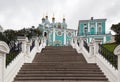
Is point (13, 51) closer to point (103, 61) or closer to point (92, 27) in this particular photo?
point (103, 61)

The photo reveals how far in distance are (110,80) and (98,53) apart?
3.40 meters

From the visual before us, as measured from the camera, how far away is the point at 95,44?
1305 centimetres

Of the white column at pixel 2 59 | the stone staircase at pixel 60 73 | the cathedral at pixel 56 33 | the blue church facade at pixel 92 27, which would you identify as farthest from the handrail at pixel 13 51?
the cathedral at pixel 56 33

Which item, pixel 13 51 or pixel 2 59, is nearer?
pixel 2 59

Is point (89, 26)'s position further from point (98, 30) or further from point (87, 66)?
point (87, 66)

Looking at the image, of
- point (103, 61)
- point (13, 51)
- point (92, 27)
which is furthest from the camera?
point (92, 27)

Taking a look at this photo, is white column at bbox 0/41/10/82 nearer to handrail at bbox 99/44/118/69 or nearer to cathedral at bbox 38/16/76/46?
handrail at bbox 99/44/118/69

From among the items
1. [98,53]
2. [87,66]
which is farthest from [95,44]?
[87,66]

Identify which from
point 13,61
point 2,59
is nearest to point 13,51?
point 13,61

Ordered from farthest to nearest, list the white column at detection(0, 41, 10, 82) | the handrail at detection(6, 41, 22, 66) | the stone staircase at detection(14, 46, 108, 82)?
the handrail at detection(6, 41, 22, 66)
the stone staircase at detection(14, 46, 108, 82)
the white column at detection(0, 41, 10, 82)

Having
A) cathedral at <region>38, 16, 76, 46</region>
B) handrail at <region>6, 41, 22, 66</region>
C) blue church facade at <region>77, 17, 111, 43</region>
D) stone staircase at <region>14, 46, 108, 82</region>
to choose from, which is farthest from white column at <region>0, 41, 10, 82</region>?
cathedral at <region>38, 16, 76, 46</region>

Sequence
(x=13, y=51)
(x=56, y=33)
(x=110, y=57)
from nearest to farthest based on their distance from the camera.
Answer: (x=110, y=57) < (x=13, y=51) < (x=56, y=33)

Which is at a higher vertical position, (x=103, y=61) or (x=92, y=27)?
(x=92, y=27)

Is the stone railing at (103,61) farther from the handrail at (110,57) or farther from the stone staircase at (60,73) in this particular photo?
the stone staircase at (60,73)
